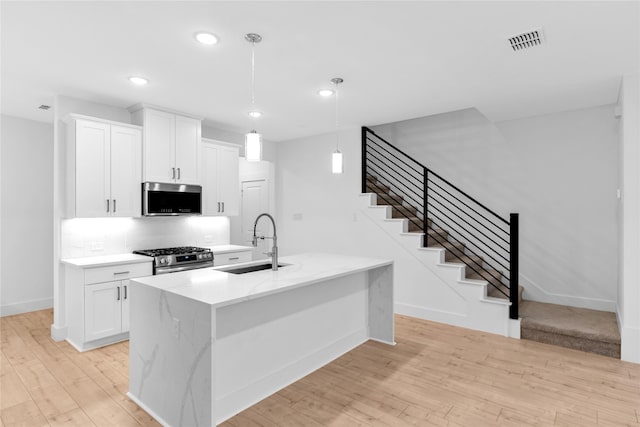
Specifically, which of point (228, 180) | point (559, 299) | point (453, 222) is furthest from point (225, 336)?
point (559, 299)

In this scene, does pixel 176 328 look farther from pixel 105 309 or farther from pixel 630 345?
pixel 630 345

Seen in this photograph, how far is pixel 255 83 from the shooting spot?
350cm

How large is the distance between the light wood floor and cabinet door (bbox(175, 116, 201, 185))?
2083mm

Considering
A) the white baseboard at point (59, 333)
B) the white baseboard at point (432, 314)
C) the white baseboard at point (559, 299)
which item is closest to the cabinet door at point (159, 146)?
the white baseboard at point (59, 333)

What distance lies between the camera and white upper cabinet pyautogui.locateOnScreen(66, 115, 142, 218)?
12.3 feet

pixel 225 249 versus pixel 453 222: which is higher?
pixel 453 222

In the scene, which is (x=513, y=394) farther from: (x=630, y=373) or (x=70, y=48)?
(x=70, y=48)

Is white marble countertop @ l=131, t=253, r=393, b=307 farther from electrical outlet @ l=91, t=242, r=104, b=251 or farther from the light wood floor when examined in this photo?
electrical outlet @ l=91, t=242, r=104, b=251

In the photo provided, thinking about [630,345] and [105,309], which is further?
[105,309]

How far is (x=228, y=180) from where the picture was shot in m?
5.15

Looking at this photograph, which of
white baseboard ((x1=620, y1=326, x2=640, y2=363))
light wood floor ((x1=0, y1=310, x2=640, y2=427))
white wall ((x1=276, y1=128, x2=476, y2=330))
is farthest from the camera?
white wall ((x1=276, y1=128, x2=476, y2=330))

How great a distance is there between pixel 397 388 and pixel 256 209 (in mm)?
4645

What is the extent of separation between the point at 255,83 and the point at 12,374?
3.31 meters

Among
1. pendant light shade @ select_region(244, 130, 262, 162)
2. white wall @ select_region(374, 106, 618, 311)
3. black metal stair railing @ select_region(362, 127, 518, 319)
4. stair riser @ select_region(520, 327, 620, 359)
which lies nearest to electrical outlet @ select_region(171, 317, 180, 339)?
pendant light shade @ select_region(244, 130, 262, 162)
